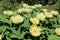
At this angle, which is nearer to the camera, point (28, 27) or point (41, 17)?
point (28, 27)

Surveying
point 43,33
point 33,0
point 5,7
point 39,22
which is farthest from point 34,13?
point 33,0

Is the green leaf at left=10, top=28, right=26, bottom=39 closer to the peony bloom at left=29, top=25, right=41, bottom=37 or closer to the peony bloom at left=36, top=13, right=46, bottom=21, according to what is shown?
the peony bloom at left=29, top=25, right=41, bottom=37

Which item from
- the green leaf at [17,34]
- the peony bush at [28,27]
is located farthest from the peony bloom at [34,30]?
the green leaf at [17,34]

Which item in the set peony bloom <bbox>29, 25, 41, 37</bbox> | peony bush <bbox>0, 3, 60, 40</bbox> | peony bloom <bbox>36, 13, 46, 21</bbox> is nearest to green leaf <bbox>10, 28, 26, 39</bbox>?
peony bush <bbox>0, 3, 60, 40</bbox>

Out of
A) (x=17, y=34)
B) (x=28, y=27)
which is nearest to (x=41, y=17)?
(x=28, y=27)

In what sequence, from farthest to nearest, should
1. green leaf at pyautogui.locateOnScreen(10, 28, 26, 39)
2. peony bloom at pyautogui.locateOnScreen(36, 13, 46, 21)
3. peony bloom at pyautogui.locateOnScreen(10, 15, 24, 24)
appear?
1. peony bloom at pyautogui.locateOnScreen(36, 13, 46, 21)
2. peony bloom at pyautogui.locateOnScreen(10, 15, 24, 24)
3. green leaf at pyautogui.locateOnScreen(10, 28, 26, 39)

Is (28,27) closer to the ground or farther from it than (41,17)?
closer to the ground

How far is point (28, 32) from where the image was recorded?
9.14 feet

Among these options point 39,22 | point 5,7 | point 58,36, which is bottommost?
point 58,36

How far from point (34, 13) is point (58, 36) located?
55cm

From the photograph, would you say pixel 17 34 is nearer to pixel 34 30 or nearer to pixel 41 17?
pixel 34 30

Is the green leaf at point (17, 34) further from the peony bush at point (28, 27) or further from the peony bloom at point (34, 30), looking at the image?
the peony bloom at point (34, 30)

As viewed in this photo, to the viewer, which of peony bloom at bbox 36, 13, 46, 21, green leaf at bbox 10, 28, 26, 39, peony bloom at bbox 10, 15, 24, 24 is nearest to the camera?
green leaf at bbox 10, 28, 26, 39

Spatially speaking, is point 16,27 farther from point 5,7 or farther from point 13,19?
point 5,7
